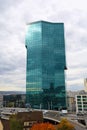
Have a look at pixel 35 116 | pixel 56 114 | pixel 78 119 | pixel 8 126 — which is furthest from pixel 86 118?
pixel 8 126

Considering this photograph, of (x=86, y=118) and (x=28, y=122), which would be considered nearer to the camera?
(x=28, y=122)

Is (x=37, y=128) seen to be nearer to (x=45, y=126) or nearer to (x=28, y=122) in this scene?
(x=45, y=126)

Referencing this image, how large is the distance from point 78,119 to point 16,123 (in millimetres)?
50666

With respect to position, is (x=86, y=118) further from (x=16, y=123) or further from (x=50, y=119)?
(x=16, y=123)

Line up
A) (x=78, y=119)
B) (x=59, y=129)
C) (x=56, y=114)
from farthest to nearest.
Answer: (x=56, y=114), (x=78, y=119), (x=59, y=129)

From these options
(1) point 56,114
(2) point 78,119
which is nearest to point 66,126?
(2) point 78,119

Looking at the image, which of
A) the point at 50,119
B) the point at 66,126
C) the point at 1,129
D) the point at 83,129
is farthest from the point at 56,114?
the point at 1,129

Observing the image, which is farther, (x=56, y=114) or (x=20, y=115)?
(x=56, y=114)

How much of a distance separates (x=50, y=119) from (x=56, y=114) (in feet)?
31.2

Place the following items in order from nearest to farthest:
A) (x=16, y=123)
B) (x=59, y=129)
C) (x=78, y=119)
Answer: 1. (x=16, y=123)
2. (x=59, y=129)
3. (x=78, y=119)

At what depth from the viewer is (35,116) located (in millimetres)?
104812

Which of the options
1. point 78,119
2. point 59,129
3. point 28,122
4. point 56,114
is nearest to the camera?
point 59,129

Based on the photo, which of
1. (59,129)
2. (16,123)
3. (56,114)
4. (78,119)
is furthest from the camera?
(56,114)

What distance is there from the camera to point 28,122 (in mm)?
102188
